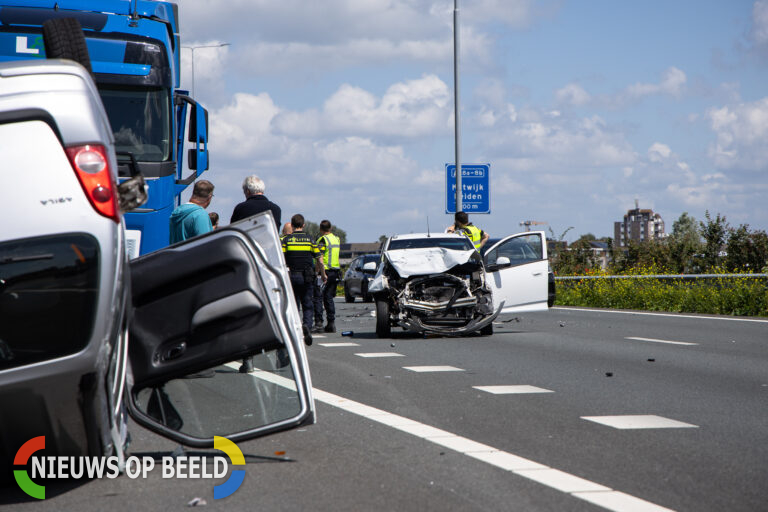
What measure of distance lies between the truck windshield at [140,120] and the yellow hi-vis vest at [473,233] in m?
6.18

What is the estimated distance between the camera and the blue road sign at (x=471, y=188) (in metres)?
26.8

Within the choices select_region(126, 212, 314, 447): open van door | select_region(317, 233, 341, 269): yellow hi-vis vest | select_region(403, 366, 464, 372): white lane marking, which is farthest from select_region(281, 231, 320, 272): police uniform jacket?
select_region(126, 212, 314, 447): open van door

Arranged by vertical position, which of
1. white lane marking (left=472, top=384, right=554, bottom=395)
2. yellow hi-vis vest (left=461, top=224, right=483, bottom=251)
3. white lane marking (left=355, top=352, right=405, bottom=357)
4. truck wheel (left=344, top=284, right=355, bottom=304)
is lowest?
truck wheel (left=344, top=284, right=355, bottom=304)

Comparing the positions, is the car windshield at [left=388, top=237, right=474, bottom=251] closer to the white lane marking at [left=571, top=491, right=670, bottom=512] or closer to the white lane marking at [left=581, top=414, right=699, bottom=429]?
the white lane marking at [left=581, top=414, right=699, bottom=429]

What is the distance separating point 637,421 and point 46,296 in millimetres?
4089

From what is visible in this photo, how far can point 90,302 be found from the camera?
14.0 feet

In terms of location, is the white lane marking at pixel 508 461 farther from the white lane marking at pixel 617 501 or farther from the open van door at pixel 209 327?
the open van door at pixel 209 327

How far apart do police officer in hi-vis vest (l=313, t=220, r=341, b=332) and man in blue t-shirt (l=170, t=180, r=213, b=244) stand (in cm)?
632

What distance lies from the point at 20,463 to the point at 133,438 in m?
1.63

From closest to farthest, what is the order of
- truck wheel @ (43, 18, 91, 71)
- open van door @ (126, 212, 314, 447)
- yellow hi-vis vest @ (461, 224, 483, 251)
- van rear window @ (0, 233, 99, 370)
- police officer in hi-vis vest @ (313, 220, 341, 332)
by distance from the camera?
van rear window @ (0, 233, 99, 370)
open van door @ (126, 212, 314, 447)
truck wheel @ (43, 18, 91, 71)
police officer in hi-vis vest @ (313, 220, 341, 332)
yellow hi-vis vest @ (461, 224, 483, 251)

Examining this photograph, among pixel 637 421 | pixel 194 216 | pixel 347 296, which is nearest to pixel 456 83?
pixel 347 296

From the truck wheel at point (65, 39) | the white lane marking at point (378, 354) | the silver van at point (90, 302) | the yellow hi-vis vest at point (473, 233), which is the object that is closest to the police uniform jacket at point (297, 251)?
the white lane marking at point (378, 354)

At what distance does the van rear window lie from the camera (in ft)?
13.6

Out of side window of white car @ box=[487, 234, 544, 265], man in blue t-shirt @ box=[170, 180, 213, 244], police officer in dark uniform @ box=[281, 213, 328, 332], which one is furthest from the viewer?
side window of white car @ box=[487, 234, 544, 265]
